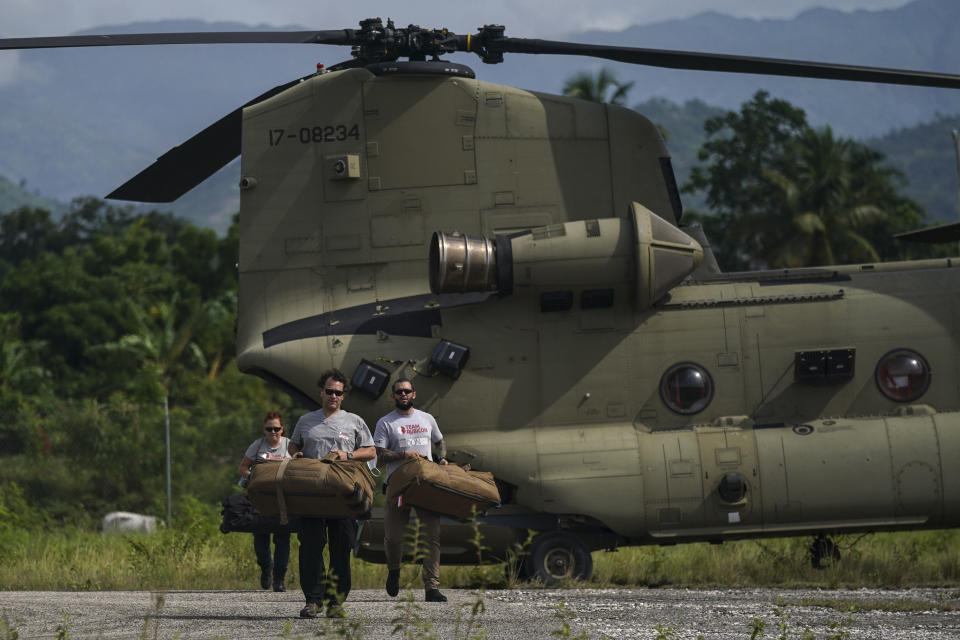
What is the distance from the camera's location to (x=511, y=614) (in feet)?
27.3

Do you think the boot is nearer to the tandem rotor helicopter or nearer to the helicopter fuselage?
the tandem rotor helicopter

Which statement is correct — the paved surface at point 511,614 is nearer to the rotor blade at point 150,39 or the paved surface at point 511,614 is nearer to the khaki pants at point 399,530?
the khaki pants at point 399,530

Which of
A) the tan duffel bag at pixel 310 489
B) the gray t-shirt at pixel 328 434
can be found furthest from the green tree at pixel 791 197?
the tan duffel bag at pixel 310 489

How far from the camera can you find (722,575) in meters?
11.4

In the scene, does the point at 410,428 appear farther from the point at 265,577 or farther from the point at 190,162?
the point at 190,162

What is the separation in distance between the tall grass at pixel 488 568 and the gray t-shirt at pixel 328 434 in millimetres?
2347

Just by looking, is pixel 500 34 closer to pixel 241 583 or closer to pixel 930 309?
pixel 930 309

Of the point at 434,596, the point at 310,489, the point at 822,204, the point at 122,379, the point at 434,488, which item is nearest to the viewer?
the point at 310,489

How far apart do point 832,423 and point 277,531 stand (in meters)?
5.16

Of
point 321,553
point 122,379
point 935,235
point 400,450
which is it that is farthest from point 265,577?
point 122,379

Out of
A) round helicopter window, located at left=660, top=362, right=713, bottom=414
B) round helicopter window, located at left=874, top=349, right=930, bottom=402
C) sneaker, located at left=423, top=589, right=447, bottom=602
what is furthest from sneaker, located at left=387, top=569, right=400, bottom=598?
round helicopter window, located at left=874, top=349, right=930, bottom=402

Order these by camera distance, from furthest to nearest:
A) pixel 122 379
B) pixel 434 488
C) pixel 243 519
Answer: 1. pixel 122 379
2. pixel 243 519
3. pixel 434 488

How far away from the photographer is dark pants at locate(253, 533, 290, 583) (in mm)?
10805

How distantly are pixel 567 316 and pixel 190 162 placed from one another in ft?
13.3
